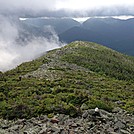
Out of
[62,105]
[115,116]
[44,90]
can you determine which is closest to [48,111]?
[62,105]

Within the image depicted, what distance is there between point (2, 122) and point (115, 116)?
9279mm

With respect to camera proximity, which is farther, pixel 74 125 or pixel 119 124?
pixel 119 124

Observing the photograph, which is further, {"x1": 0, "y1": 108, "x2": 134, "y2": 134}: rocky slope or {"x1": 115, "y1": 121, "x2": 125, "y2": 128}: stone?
{"x1": 115, "y1": 121, "x2": 125, "y2": 128}: stone

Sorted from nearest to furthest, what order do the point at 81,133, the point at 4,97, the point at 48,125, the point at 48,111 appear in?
the point at 81,133
the point at 48,125
the point at 48,111
the point at 4,97

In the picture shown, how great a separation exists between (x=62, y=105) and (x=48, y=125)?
18.9ft

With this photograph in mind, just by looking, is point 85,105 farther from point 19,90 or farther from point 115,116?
point 19,90

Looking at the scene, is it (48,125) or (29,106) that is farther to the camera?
(29,106)

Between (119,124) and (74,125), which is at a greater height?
(74,125)

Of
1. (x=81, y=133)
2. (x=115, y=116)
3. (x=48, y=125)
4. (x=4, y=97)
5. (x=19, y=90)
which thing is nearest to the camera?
(x=81, y=133)

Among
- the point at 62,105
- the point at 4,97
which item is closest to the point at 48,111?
the point at 62,105

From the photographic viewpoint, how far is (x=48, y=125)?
78.1 feet

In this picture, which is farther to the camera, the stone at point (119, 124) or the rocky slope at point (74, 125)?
the stone at point (119, 124)

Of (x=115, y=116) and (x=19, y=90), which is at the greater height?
(x=115, y=116)

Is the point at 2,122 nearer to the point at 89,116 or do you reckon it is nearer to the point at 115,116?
the point at 89,116
